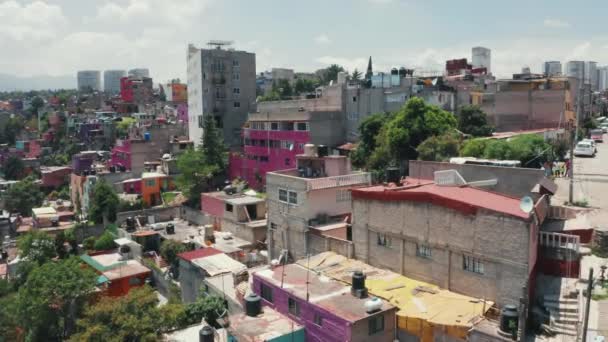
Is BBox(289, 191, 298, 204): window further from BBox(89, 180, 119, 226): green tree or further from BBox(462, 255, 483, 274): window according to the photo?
BBox(89, 180, 119, 226): green tree

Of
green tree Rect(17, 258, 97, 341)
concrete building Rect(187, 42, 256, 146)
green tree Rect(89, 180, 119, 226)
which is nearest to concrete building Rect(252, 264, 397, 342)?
green tree Rect(17, 258, 97, 341)

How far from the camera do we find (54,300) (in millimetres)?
25656

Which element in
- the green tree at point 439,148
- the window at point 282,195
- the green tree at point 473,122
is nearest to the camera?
the window at point 282,195

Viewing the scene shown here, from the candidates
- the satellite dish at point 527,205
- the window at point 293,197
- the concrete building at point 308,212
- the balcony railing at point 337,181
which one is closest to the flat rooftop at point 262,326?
the concrete building at point 308,212

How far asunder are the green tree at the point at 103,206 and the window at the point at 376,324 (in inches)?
1485

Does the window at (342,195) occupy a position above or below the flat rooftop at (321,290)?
above

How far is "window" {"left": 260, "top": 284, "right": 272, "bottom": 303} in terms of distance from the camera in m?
20.4

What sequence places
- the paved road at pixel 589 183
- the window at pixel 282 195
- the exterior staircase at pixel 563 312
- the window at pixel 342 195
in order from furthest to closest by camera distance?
1. the window at pixel 282 195
2. the window at pixel 342 195
3. the paved road at pixel 589 183
4. the exterior staircase at pixel 563 312

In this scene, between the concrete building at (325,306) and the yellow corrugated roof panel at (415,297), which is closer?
the yellow corrugated roof panel at (415,297)

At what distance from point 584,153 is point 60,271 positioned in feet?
108

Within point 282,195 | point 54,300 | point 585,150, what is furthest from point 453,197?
point 585,150

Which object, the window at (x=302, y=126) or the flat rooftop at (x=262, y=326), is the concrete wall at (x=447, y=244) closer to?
the flat rooftop at (x=262, y=326)

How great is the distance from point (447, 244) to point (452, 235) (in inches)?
16.3

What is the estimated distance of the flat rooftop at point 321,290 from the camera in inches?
679
